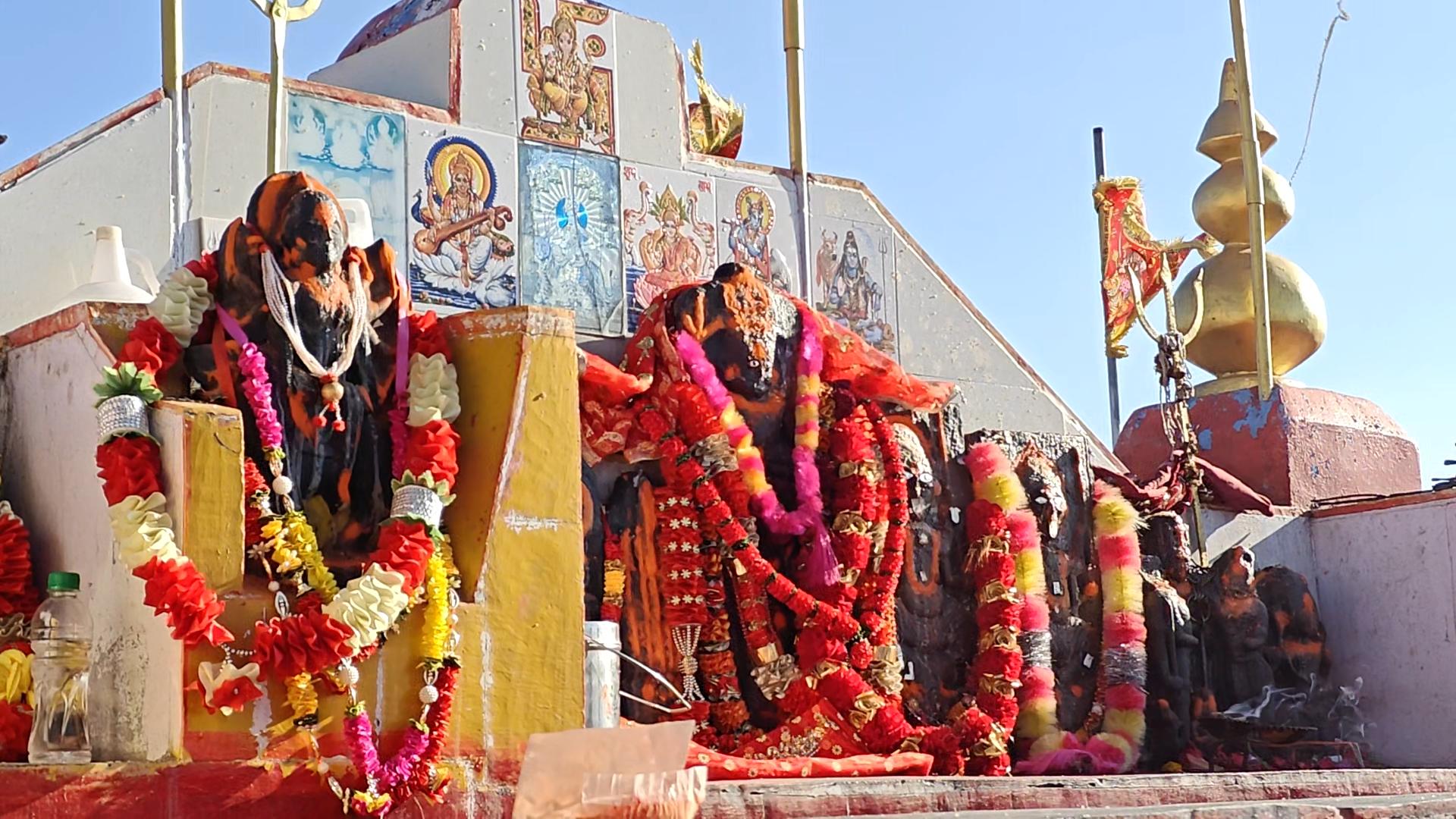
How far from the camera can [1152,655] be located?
1038 cm

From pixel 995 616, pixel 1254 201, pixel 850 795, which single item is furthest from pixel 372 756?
pixel 1254 201

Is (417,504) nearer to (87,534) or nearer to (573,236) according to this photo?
(87,534)

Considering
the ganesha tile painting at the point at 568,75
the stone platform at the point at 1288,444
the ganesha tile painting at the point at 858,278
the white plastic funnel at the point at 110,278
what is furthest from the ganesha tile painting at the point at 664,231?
the stone platform at the point at 1288,444

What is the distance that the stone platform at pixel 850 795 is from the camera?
526 cm

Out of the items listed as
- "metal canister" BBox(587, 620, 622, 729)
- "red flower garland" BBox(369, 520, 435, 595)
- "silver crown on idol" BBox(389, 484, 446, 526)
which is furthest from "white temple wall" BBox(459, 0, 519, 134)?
"red flower garland" BBox(369, 520, 435, 595)

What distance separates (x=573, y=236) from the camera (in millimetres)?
9844

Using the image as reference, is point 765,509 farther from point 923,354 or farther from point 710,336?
point 923,354

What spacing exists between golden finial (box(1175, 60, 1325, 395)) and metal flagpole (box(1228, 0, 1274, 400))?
0.22m

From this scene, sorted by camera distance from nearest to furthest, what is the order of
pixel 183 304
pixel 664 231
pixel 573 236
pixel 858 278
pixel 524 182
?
pixel 183 304 < pixel 524 182 < pixel 573 236 < pixel 664 231 < pixel 858 278

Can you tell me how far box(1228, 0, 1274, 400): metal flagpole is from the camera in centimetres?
1277

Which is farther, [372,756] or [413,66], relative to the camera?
[413,66]

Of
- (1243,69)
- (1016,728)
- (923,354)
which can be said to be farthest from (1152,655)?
(1243,69)

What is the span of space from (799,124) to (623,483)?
3.24 metres

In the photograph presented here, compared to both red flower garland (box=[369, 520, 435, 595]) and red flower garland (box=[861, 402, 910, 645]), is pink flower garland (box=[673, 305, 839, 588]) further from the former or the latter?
red flower garland (box=[369, 520, 435, 595])
